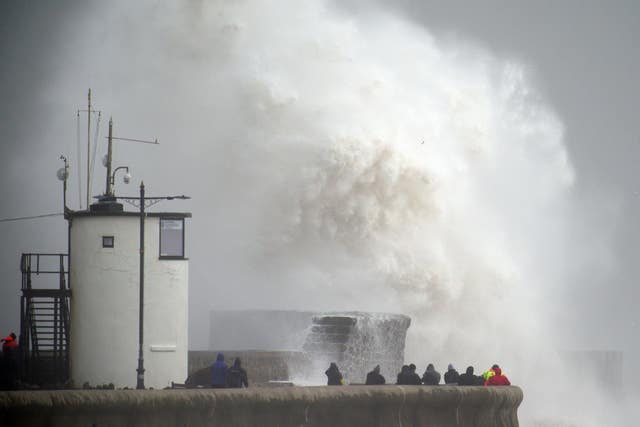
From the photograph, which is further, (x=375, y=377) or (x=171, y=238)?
(x=171, y=238)

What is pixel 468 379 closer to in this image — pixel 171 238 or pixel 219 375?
pixel 219 375

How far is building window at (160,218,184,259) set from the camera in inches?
757

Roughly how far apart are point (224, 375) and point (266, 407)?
2.16 metres

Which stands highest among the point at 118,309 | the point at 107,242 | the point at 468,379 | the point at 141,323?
the point at 107,242

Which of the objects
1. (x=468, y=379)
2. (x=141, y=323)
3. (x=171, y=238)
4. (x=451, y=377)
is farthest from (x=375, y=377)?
(x=171, y=238)

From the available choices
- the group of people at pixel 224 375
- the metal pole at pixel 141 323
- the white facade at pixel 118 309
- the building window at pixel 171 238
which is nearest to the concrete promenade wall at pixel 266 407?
the group of people at pixel 224 375

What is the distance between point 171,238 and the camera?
19.3m

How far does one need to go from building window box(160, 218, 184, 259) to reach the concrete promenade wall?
5343mm

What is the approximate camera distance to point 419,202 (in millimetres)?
38000

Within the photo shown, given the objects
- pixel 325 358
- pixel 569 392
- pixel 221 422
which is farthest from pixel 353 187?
pixel 221 422

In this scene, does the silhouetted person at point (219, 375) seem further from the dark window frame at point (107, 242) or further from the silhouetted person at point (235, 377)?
the dark window frame at point (107, 242)

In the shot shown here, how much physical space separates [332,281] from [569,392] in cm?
1330

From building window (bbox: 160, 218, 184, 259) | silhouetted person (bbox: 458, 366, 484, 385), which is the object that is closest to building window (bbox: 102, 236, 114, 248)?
building window (bbox: 160, 218, 184, 259)

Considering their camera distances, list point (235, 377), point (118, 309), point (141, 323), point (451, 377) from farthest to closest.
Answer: point (451, 377) → point (118, 309) → point (141, 323) → point (235, 377)
